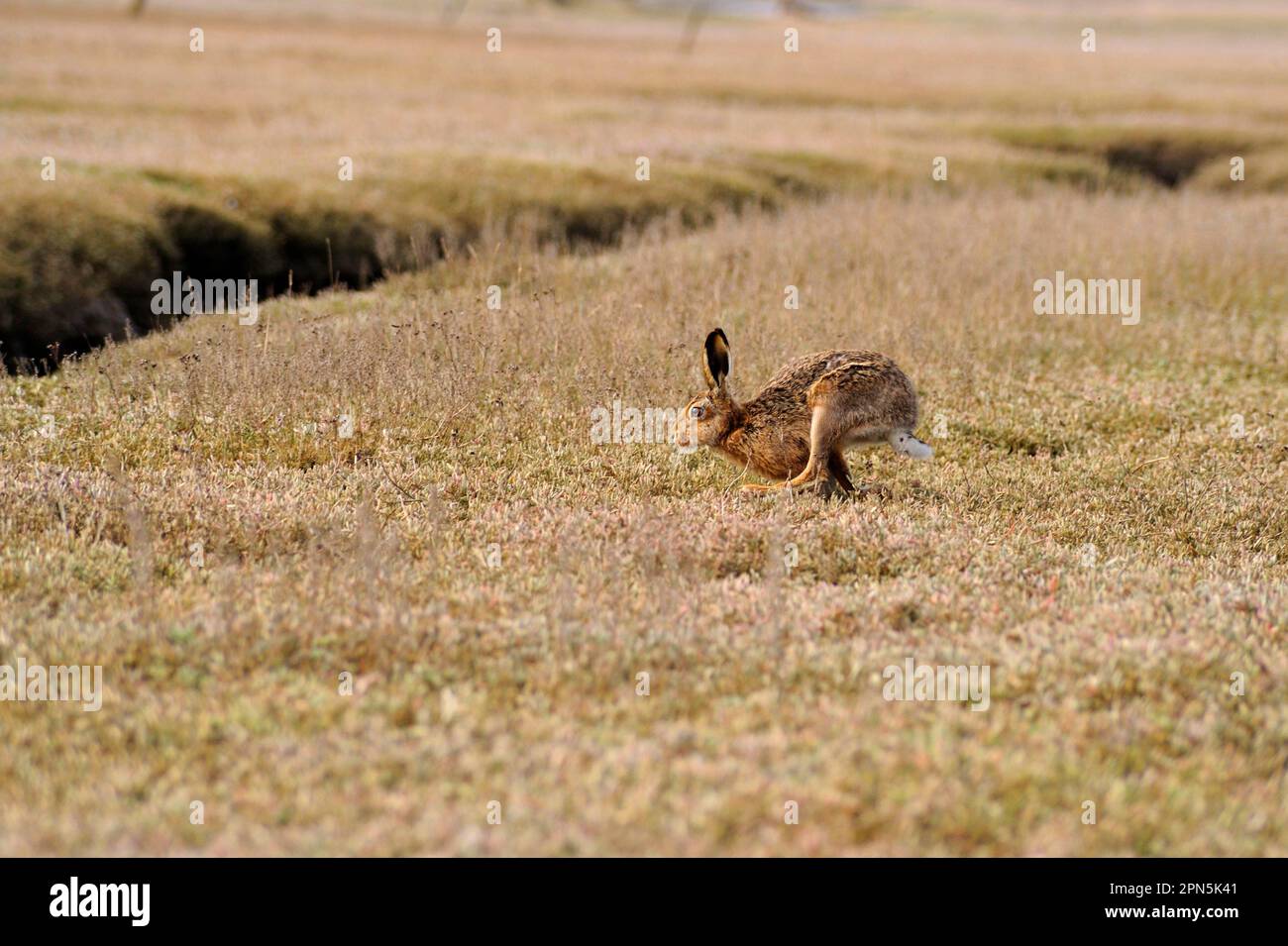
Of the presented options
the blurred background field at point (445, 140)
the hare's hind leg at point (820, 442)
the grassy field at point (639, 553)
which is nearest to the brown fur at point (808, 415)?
the hare's hind leg at point (820, 442)

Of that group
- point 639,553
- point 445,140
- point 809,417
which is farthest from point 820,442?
point 445,140

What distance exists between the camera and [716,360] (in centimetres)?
987

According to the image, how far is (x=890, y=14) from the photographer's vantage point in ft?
585

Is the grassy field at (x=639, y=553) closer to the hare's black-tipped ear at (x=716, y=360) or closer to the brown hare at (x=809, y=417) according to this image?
the brown hare at (x=809, y=417)

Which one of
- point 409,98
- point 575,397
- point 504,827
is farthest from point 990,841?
point 409,98

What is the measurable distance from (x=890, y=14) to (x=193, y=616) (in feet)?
613

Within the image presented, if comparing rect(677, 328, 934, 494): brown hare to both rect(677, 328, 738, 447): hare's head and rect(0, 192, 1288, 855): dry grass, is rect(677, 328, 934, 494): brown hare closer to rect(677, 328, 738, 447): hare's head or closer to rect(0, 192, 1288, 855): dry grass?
rect(677, 328, 738, 447): hare's head

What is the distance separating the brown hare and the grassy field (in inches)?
18.0

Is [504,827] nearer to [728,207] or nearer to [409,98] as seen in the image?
[728,207]

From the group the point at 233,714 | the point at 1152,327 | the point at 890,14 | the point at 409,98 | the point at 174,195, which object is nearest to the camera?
the point at 233,714

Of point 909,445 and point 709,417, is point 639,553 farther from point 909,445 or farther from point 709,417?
point 909,445

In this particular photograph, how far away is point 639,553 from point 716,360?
2.04m

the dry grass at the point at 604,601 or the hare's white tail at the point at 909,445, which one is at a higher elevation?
the hare's white tail at the point at 909,445

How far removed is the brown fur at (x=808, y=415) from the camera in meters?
9.70
